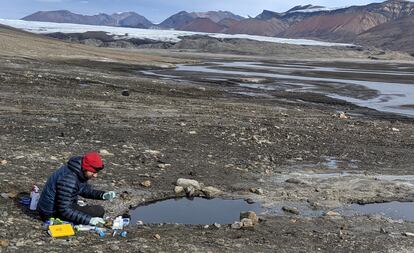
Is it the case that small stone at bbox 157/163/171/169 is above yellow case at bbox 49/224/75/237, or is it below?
below

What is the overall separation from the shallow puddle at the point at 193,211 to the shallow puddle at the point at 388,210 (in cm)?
→ 164

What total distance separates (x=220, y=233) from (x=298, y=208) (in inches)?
85.3

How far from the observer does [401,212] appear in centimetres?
962

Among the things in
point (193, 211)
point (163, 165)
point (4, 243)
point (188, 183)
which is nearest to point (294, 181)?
point (188, 183)

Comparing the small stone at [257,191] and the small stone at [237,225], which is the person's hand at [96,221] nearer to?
the small stone at [237,225]

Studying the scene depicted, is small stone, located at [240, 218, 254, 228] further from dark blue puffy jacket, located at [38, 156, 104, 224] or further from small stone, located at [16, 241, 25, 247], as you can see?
small stone, located at [16, 241, 25, 247]

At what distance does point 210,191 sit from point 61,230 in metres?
3.50

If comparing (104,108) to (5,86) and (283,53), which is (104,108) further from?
(283,53)

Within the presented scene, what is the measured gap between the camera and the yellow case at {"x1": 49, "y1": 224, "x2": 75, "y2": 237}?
687 centimetres

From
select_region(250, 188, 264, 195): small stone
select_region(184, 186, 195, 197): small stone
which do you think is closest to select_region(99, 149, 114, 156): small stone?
select_region(184, 186, 195, 197): small stone

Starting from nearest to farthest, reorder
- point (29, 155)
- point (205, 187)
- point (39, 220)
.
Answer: point (39, 220), point (205, 187), point (29, 155)

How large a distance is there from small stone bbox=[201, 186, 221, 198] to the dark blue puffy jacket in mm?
2964

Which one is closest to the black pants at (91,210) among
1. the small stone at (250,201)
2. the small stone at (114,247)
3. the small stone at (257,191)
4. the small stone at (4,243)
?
the small stone at (114,247)

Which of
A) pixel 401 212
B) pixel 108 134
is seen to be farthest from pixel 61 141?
pixel 401 212
